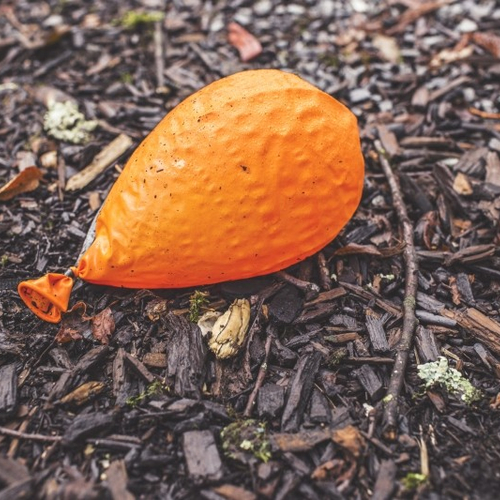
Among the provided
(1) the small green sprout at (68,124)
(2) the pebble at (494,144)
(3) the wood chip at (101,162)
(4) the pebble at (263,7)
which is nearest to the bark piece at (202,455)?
(3) the wood chip at (101,162)

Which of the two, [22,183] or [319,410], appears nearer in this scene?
[319,410]

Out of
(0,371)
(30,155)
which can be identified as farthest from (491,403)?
(30,155)

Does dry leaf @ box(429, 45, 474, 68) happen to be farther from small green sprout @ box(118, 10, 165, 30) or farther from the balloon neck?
the balloon neck

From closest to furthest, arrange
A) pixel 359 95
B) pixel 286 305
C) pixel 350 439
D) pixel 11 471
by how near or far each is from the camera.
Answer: pixel 11 471, pixel 350 439, pixel 286 305, pixel 359 95

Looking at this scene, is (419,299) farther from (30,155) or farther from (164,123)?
(30,155)

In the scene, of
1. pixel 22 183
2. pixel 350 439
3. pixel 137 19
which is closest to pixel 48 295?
pixel 22 183

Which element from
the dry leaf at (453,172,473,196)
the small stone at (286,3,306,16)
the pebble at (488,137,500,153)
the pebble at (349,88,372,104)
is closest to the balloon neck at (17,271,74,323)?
the dry leaf at (453,172,473,196)

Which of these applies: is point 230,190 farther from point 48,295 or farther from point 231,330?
point 48,295
